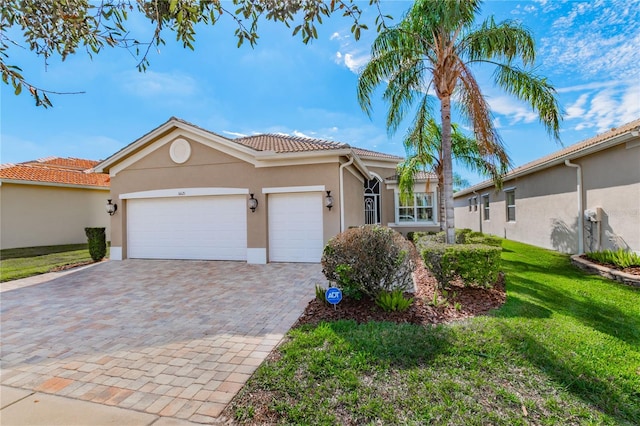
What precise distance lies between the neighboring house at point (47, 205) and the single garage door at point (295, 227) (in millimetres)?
9829

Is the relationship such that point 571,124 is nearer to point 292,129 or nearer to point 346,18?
point 346,18

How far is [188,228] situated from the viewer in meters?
12.1

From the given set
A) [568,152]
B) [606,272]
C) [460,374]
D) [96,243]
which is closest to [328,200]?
[460,374]

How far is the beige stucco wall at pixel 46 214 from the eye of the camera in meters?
15.3

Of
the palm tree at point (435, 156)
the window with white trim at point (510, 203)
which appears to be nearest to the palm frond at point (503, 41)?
the palm tree at point (435, 156)

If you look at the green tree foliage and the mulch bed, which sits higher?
the green tree foliage

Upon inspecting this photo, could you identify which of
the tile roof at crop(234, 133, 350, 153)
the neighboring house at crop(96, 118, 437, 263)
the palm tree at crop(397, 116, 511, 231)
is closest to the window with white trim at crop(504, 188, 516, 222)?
the palm tree at crop(397, 116, 511, 231)

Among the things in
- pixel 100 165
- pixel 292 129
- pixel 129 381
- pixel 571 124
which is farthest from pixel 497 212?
pixel 100 165

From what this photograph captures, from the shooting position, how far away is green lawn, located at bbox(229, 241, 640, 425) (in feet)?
9.72

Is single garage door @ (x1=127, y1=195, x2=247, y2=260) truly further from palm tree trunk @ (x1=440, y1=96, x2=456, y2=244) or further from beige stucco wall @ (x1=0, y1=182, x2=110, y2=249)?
beige stucco wall @ (x1=0, y1=182, x2=110, y2=249)

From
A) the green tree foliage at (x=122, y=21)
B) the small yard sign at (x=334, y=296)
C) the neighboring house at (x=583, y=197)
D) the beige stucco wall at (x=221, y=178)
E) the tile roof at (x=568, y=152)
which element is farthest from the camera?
the beige stucco wall at (x=221, y=178)

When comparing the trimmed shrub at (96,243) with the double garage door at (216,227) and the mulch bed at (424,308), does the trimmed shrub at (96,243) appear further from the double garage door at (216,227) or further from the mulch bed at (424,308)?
the mulch bed at (424,308)

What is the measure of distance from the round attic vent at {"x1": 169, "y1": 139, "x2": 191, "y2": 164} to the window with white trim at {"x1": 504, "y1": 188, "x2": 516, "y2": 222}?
17542 millimetres

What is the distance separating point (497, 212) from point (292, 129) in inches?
578
